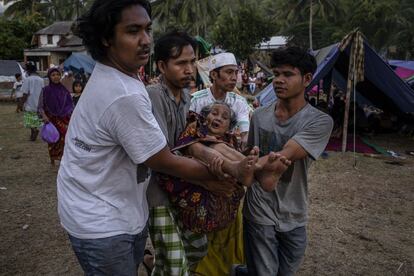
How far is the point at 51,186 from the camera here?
5867mm

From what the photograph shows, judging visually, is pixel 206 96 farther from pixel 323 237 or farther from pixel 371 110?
pixel 371 110

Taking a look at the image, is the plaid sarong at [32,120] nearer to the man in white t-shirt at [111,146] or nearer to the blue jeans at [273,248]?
the blue jeans at [273,248]

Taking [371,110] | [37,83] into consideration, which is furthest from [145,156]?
[371,110]

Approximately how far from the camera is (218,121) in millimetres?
2465

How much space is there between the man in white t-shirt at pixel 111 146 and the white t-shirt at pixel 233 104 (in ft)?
5.34

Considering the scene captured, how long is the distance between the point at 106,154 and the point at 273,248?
123cm

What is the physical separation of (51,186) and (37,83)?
16.6 feet

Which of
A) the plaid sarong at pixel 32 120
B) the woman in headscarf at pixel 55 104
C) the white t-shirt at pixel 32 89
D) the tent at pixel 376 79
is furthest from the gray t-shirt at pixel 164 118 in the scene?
the white t-shirt at pixel 32 89

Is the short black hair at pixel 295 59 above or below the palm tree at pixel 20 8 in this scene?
below

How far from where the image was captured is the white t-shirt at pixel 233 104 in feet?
10.9

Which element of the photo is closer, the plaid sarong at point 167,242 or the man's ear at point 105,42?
the man's ear at point 105,42

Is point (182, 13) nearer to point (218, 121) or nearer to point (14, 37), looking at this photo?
point (14, 37)

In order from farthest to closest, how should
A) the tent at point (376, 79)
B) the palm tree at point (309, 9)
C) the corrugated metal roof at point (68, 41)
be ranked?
the palm tree at point (309, 9) → the corrugated metal roof at point (68, 41) → the tent at point (376, 79)

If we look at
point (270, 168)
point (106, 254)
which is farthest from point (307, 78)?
point (106, 254)
